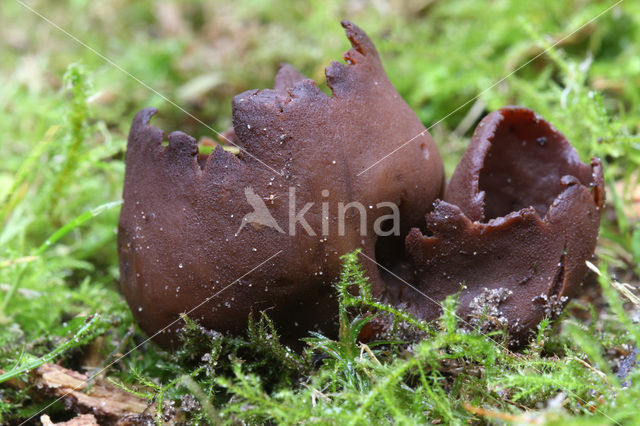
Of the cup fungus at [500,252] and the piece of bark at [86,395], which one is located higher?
the piece of bark at [86,395]

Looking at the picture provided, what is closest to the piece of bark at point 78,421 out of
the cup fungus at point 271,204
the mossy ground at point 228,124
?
the mossy ground at point 228,124

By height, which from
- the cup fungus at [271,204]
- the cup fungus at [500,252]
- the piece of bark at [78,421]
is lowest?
the cup fungus at [500,252]

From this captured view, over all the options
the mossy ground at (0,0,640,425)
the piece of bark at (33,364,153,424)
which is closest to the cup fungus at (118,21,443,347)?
the mossy ground at (0,0,640,425)

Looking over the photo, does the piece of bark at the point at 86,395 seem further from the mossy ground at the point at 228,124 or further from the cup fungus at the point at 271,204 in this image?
the cup fungus at the point at 271,204

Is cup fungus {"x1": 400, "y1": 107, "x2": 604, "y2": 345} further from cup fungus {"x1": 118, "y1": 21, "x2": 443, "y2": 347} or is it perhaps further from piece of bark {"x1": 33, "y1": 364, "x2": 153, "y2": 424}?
piece of bark {"x1": 33, "y1": 364, "x2": 153, "y2": 424}

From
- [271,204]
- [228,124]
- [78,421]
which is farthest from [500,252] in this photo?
[228,124]

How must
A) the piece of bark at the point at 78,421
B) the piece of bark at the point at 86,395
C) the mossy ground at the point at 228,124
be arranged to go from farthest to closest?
1. the piece of bark at the point at 86,395
2. the piece of bark at the point at 78,421
3. the mossy ground at the point at 228,124
